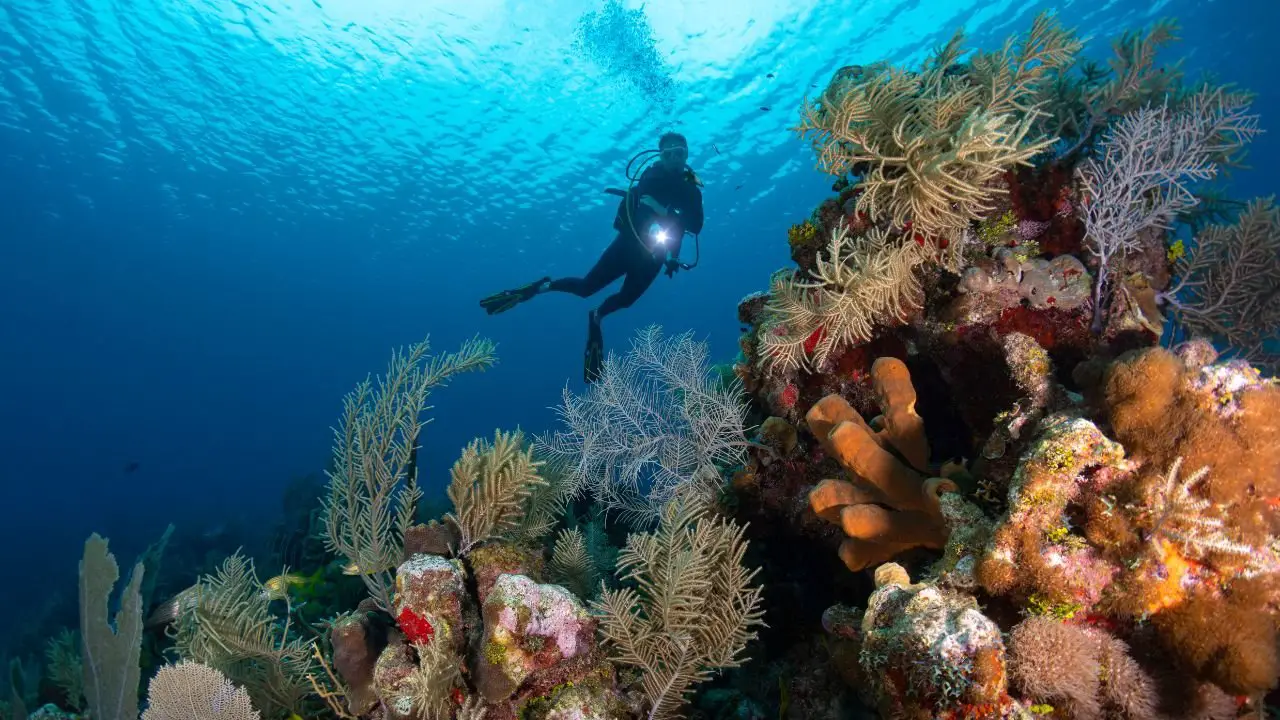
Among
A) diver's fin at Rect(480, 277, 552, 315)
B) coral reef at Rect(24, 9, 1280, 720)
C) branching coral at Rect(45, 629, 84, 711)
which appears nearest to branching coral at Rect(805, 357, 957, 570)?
coral reef at Rect(24, 9, 1280, 720)

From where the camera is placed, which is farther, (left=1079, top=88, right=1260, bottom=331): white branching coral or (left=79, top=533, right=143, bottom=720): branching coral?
(left=79, top=533, right=143, bottom=720): branching coral

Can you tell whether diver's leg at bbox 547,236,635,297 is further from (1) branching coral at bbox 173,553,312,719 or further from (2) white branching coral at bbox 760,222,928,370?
(1) branching coral at bbox 173,553,312,719

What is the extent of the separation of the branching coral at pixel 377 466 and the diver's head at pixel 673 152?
7.40 metres

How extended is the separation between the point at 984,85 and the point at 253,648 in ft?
21.7

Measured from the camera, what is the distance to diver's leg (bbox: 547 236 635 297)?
1134 centimetres

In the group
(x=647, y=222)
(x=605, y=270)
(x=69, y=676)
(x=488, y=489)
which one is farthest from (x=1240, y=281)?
(x=69, y=676)

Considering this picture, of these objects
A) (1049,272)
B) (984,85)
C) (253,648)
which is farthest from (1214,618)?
(253,648)

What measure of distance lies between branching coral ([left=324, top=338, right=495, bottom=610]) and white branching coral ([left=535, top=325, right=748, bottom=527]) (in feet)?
4.46

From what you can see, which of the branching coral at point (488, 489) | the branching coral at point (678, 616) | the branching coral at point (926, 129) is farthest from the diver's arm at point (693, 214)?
the branching coral at point (678, 616)

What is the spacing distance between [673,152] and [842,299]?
25.3ft

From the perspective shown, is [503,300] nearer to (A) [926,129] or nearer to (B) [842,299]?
(B) [842,299]

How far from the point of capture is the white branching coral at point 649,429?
4496 mm

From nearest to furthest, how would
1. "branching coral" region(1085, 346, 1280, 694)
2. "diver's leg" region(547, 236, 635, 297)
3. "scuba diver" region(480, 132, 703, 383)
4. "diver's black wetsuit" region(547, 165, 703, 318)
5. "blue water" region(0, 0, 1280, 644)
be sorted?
1. "branching coral" region(1085, 346, 1280, 694)
2. "scuba diver" region(480, 132, 703, 383)
3. "diver's black wetsuit" region(547, 165, 703, 318)
4. "diver's leg" region(547, 236, 635, 297)
5. "blue water" region(0, 0, 1280, 644)

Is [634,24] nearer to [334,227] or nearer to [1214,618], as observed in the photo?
[1214,618]
